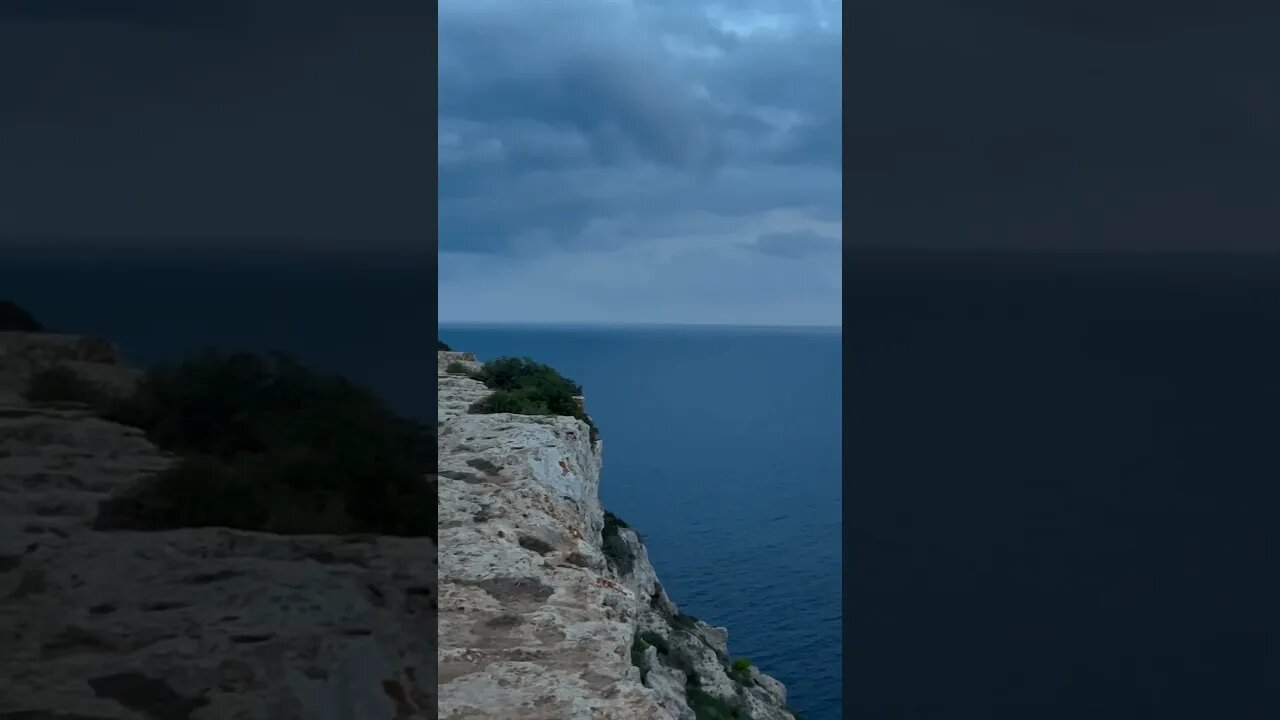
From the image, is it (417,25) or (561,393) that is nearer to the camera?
(417,25)

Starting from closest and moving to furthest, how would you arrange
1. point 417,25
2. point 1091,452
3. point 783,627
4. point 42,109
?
point 417,25, point 42,109, point 1091,452, point 783,627

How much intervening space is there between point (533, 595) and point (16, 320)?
6.21 metres

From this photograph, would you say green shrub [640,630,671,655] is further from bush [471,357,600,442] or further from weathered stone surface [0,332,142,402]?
weathered stone surface [0,332,142,402]

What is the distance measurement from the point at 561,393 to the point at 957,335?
290 inches

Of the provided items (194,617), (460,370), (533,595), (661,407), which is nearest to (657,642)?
(533,595)

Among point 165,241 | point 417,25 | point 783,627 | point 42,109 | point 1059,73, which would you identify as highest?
point 1059,73

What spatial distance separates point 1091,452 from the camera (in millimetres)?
11570

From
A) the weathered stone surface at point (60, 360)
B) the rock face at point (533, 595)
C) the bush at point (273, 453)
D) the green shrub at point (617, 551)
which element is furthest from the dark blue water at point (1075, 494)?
the weathered stone surface at point (60, 360)

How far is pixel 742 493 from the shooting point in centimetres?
3691

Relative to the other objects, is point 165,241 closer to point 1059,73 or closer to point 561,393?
point 561,393

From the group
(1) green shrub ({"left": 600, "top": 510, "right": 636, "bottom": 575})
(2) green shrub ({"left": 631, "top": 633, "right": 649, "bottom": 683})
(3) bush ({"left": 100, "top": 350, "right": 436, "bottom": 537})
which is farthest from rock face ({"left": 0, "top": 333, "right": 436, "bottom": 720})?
(1) green shrub ({"left": 600, "top": 510, "right": 636, "bottom": 575})

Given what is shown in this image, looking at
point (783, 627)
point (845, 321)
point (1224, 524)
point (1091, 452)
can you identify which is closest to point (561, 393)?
point (845, 321)

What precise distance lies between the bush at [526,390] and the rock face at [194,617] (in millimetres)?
2915

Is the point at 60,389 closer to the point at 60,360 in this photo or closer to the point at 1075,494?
the point at 60,360
